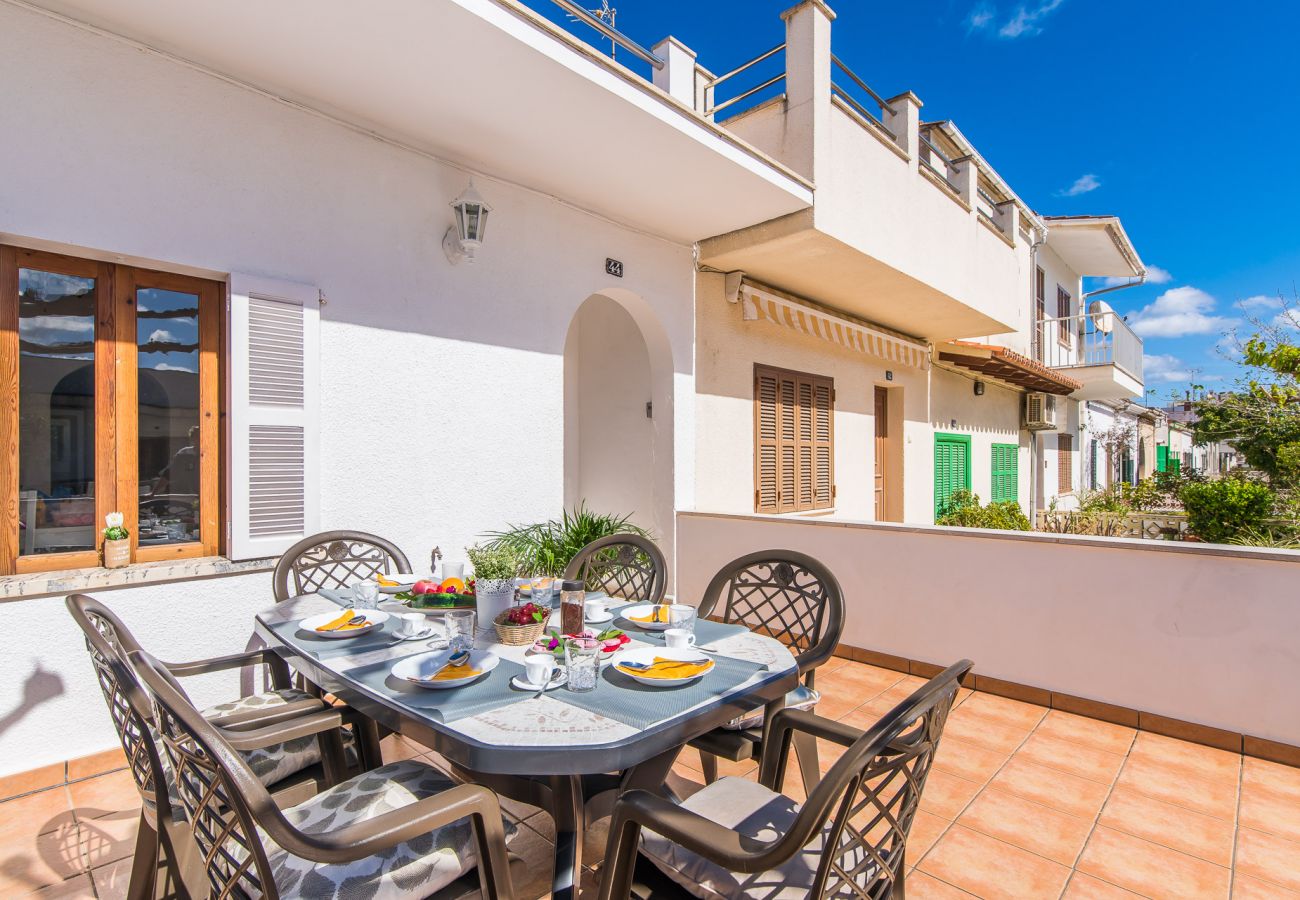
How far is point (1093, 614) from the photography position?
394 cm

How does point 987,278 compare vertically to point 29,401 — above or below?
above

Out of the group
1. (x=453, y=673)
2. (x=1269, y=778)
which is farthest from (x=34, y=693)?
(x=1269, y=778)

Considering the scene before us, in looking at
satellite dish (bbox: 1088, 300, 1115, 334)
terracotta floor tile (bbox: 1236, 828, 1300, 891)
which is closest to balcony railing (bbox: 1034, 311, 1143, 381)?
satellite dish (bbox: 1088, 300, 1115, 334)

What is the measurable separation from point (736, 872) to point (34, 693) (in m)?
3.45

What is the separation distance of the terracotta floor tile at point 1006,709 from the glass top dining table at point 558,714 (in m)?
2.35

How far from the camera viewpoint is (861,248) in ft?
19.3

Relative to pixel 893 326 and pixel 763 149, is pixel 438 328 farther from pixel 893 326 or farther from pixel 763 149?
pixel 893 326

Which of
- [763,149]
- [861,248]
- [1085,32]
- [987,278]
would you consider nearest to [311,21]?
[763,149]

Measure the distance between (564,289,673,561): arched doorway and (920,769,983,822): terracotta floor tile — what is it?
339cm

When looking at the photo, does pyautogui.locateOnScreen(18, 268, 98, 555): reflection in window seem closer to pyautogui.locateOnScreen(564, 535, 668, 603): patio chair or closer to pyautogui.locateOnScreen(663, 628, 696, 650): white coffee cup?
pyautogui.locateOnScreen(564, 535, 668, 603): patio chair

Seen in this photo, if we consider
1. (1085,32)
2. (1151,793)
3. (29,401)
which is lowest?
(1151,793)

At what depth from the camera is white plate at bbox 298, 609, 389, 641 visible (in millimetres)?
2479

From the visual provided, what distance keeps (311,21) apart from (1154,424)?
3153 cm

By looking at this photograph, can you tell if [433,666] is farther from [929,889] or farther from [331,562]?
[929,889]
